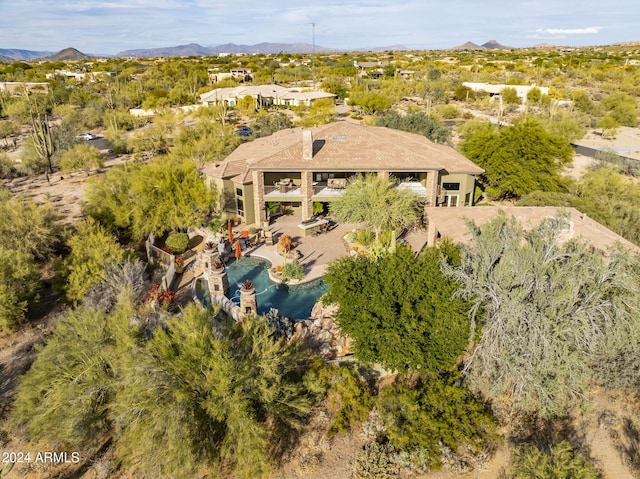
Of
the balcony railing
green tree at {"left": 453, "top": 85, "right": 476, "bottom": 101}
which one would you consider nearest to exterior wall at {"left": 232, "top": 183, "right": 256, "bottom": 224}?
the balcony railing

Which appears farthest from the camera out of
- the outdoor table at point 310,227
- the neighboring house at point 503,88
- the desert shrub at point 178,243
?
the neighboring house at point 503,88

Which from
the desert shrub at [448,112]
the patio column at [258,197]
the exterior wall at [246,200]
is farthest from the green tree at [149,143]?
the desert shrub at [448,112]

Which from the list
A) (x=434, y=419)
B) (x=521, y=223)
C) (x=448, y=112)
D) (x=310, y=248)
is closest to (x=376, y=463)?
(x=434, y=419)

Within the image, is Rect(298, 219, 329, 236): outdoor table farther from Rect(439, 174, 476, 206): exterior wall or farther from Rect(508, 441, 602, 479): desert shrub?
Rect(508, 441, 602, 479): desert shrub

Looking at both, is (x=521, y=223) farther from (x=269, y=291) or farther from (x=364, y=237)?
(x=269, y=291)

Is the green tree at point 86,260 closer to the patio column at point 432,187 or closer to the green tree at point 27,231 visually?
the green tree at point 27,231


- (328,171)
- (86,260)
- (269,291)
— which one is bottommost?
(269,291)
